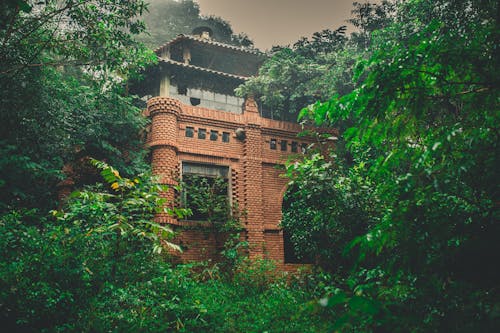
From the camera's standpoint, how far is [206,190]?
11.4 meters

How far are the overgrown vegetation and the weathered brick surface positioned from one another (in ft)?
2.22

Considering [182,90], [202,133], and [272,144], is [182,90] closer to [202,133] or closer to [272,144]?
[202,133]

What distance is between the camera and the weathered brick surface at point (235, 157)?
37.3 ft

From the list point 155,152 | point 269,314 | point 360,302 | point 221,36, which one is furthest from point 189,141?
point 221,36

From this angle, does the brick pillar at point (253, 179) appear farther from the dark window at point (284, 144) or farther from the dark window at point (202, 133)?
the dark window at point (202, 133)

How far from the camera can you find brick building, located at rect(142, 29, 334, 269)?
11.5 meters

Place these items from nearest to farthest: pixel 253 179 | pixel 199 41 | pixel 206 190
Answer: pixel 206 190
pixel 253 179
pixel 199 41

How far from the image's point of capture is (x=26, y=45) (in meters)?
8.98

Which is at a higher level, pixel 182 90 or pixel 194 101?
pixel 182 90

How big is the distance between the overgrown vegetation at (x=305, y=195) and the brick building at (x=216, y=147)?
0.73m

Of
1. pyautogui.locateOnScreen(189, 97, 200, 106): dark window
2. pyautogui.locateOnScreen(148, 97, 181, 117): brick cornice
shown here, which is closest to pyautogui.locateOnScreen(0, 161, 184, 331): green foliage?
pyautogui.locateOnScreen(148, 97, 181, 117): brick cornice

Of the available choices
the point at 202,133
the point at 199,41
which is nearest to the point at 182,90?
the point at 199,41

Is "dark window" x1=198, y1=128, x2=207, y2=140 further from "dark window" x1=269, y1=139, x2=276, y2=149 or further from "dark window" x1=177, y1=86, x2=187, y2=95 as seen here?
"dark window" x1=177, y1=86, x2=187, y2=95

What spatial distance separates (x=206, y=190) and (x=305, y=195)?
3.41 metres
